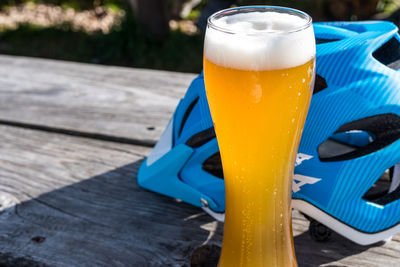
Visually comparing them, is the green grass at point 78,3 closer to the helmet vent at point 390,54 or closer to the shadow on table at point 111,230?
the shadow on table at point 111,230

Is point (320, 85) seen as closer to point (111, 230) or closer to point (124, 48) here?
point (111, 230)

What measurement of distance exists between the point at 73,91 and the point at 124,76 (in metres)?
0.21

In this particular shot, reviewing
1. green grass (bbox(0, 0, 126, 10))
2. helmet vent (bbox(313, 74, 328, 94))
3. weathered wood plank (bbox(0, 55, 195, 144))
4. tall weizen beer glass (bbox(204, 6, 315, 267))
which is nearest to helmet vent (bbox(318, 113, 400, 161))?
helmet vent (bbox(313, 74, 328, 94))

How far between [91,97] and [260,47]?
43.7 inches

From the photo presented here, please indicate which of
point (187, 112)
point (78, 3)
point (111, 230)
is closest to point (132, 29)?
point (78, 3)

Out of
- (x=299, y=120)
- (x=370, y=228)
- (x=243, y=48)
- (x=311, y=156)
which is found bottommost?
(x=370, y=228)

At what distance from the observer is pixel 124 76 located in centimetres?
191

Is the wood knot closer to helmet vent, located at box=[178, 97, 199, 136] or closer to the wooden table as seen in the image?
the wooden table

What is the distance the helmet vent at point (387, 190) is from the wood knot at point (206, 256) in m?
0.37

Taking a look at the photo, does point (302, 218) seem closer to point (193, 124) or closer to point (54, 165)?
point (193, 124)

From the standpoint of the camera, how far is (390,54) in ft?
3.61

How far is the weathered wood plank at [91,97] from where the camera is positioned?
5.14ft

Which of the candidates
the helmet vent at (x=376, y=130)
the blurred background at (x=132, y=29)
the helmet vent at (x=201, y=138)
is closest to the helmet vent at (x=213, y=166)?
the helmet vent at (x=201, y=138)

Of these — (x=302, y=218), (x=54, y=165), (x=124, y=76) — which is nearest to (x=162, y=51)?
(x=124, y=76)
